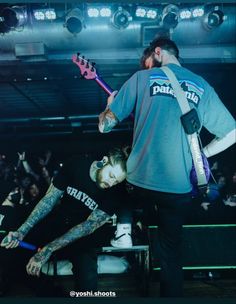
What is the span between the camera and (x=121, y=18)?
3180 millimetres

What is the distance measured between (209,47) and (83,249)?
2.39 metres

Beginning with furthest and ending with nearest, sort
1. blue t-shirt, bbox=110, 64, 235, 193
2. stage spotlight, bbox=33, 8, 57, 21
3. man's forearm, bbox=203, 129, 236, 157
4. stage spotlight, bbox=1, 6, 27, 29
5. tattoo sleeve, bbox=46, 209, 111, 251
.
Answer: 1. stage spotlight, bbox=33, 8, 57, 21
2. stage spotlight, bbox=1, 6, 27, 29
3. tattoo sleeve, bbox=46, 209, 111, 251
4. man's forearm, bbox=203, 129, 236, 157
5. blue t-shirt, bbox=110, 64, 235, 193

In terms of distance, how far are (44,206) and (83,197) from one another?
0.32m

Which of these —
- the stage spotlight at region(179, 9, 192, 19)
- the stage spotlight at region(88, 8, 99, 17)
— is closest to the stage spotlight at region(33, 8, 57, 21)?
the stage spotlight at region(88, 8, 99, 17)

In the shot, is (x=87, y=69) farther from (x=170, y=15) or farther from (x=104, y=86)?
(x=170, y=15)

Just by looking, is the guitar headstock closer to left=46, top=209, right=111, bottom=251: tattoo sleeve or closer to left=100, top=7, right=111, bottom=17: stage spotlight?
left=100, top=7, right=111, bottom=17: stage spotlight

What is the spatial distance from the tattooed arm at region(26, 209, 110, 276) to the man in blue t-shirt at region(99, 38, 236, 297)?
1.36 ft

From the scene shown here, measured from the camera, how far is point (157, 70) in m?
2.18

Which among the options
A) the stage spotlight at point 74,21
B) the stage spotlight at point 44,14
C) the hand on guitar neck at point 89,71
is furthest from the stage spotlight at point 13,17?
the hand on guitar neck at point 89,71

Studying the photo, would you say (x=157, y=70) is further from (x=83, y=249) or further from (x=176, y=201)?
(x=83, y=249)

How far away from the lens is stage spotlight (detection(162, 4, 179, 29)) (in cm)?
314

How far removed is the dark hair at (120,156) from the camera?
2521 millimetres

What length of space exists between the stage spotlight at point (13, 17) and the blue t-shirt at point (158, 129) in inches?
58.1

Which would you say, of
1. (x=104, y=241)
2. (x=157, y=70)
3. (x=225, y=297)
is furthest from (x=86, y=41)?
(x=225, y=297)
